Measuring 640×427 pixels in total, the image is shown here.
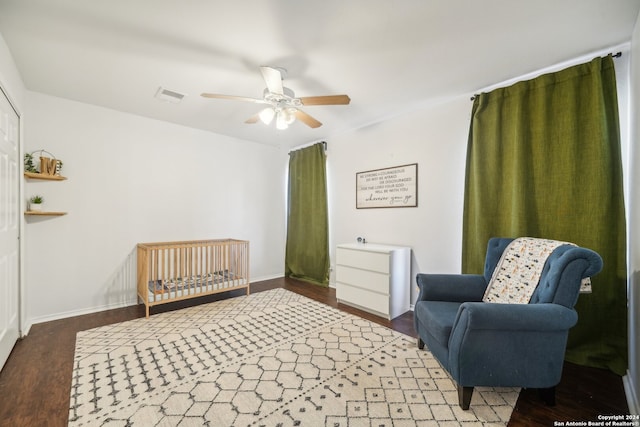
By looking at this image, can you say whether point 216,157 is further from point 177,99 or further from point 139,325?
point 139,325

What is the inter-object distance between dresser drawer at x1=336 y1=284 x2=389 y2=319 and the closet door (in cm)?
298

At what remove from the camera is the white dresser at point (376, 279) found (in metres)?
2.97

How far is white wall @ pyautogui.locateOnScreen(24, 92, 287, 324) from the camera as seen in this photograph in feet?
9.42

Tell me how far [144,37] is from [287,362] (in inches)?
102

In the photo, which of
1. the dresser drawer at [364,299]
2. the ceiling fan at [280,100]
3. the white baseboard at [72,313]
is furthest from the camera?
the dresser drawer at [364,299]

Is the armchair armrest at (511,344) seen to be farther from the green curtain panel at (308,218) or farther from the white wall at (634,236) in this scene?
the green curtain panel at (308,218)

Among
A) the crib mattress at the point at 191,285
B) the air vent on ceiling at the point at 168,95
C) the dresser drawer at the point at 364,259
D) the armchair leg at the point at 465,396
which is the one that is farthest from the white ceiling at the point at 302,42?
the armchair leg at the point at 465,396

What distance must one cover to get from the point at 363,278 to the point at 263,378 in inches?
64.6

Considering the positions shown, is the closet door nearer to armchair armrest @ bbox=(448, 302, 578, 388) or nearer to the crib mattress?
the crib mattress

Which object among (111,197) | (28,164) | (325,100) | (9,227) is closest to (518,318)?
(325,100)

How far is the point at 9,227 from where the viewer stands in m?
2.17

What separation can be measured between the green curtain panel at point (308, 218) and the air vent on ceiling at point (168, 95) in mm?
2105

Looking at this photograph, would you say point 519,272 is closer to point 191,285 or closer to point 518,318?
point 518,318

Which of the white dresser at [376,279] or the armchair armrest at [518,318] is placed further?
the white dresser at [376,279]
